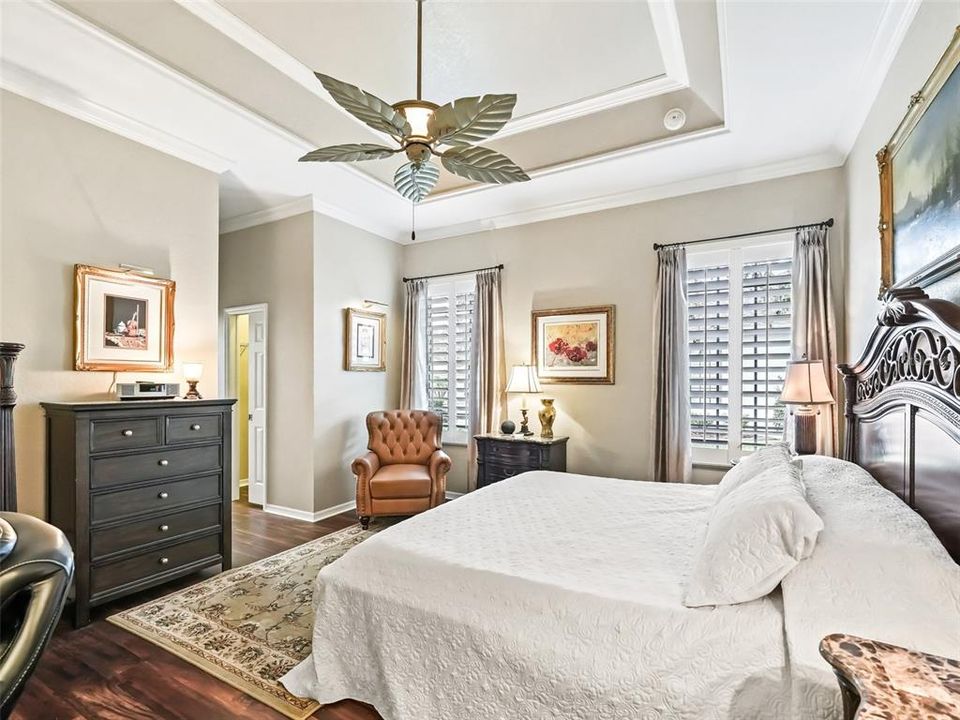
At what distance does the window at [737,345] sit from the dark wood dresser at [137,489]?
12.3 feet

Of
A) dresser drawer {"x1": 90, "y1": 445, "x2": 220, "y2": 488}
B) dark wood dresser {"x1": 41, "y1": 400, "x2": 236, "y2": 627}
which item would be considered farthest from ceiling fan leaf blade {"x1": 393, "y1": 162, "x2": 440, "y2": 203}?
dresser drawer {"x1": 90, "y1": 445, "x2": 220, "y2": 488}

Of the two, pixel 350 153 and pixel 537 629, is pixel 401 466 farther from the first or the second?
pixel 537 629

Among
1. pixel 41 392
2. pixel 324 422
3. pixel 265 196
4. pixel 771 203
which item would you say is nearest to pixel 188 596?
pixel 41 392

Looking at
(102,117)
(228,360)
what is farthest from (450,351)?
(102,117)

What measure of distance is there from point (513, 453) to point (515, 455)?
27 mm

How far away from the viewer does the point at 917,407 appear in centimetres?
180

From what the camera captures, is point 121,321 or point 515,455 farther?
point 515,455

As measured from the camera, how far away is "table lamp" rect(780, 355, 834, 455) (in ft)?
10.0

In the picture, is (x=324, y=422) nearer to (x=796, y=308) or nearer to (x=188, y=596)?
(x=188, y=596)

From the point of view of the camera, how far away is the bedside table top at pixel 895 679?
823 mm

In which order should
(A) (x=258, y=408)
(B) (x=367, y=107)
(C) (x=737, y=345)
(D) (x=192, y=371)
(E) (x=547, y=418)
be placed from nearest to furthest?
1. (B) (x=367, y=107)
2. (D) (x=192, y=371)
3. (C) (x=737, y=345)
4. (E) (x=547, y=418)
5. (A) (x=258, y=408)

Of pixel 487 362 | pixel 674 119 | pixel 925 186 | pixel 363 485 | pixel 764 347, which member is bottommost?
pixel 363 485

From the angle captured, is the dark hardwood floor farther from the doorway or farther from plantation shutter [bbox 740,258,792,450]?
plantation shutter [bbox 740,258,792,450]

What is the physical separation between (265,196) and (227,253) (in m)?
1.10
